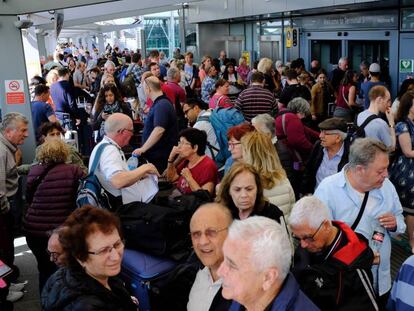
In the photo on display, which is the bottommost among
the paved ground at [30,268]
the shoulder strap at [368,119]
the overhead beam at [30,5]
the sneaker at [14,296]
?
the paved ground at [30,268]

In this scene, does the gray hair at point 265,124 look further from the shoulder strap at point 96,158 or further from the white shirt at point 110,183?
the shoulder strap at point 96,158

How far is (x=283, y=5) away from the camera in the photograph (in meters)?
11.8

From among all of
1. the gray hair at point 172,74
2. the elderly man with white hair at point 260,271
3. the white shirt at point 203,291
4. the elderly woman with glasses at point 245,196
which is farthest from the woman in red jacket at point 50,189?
the gray hair at point 172,74

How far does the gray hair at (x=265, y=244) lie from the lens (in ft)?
6.30

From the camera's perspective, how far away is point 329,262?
2.55 metres

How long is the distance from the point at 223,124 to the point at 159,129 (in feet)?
2.48

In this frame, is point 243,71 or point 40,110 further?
point 243,71

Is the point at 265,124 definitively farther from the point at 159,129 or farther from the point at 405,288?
the point at 405,288

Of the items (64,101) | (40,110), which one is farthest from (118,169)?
(64,101)

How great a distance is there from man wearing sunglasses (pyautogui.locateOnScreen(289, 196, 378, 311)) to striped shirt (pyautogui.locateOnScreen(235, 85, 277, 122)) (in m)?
4.09

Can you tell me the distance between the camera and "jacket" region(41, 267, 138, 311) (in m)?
2.27

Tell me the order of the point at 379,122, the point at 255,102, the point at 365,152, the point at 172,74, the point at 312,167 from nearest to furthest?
the point at 365,152, the point at 379,122, the point at 312,167, the point at 255,102, the point at 172,74

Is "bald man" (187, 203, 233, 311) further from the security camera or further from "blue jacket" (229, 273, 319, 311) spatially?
the security camera

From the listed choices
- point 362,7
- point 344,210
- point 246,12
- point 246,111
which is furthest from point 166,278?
point 246,12
